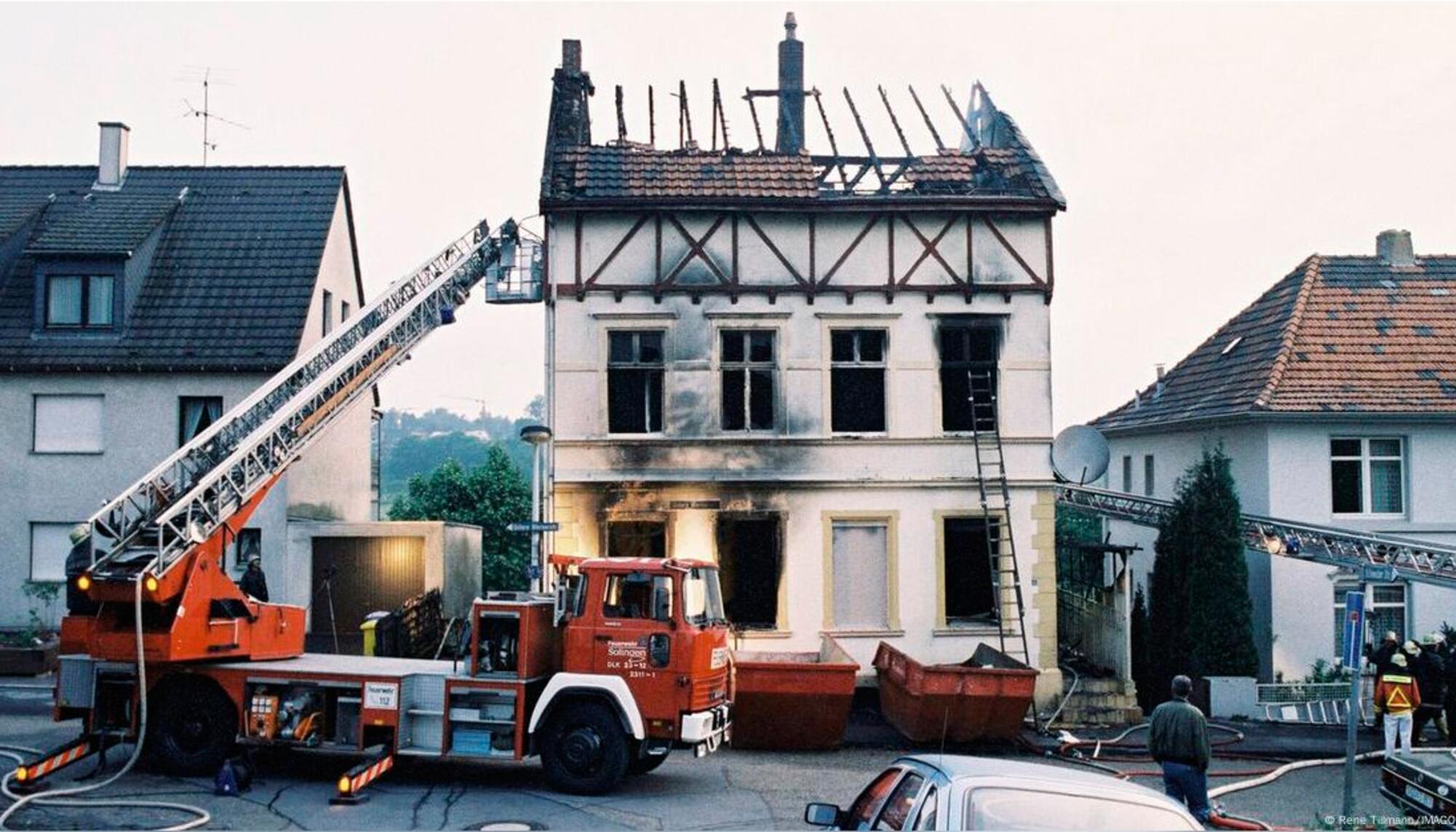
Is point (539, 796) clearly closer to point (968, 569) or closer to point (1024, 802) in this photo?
point (1024, 802)

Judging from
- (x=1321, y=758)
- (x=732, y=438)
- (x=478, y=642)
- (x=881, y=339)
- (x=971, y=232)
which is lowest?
(x=1321, y=758)

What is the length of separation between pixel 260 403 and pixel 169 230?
12.2m

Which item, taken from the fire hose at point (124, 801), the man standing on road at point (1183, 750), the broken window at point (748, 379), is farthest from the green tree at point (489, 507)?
the man standing on road at point (1183, 750)

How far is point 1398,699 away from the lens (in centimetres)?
1644

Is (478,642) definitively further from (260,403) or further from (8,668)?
(8,668)

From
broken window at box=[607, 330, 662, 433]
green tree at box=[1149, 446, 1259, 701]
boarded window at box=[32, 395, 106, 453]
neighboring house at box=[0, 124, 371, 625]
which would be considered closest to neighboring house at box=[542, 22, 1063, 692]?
broken window at box=[607, 330, 662, 433]

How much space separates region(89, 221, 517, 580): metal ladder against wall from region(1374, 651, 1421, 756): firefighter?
1458cm

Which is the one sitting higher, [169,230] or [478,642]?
[169,230]

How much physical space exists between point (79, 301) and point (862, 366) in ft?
52.1

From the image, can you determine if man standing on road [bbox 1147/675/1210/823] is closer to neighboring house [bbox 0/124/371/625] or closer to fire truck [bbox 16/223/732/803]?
fire truck [bbox 16/223/732/803]

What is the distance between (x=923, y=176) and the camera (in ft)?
72.5

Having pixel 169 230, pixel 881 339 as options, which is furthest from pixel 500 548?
pixel 881 339

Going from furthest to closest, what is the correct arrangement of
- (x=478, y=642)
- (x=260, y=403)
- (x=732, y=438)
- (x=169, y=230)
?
(x=169, y=230), (x=732, y=438), (x=260, y=403), (x=478, y=642)

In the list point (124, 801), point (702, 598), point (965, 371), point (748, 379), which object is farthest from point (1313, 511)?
point (124, 801)
